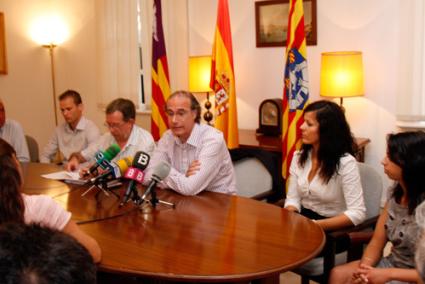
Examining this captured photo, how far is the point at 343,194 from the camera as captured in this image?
246cm

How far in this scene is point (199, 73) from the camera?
4.27 metres

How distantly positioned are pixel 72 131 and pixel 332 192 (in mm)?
2238

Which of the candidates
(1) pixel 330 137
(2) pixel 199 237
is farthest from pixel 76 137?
(2) pixel 199 237

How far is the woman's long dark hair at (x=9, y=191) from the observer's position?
1.55 m

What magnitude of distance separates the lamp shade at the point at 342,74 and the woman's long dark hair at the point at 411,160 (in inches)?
60.1

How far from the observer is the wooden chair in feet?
7.13

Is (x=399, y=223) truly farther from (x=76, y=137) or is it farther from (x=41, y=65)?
(x=41, y=65)

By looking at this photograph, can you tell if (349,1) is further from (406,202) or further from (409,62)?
(406,202)

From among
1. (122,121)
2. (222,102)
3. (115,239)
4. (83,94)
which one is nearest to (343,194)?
(115,239)

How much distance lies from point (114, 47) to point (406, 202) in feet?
12.5

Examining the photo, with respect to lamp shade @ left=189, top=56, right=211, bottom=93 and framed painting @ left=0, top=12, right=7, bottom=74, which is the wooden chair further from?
framed painting @ left=0, top=12, right=7, bottom=74

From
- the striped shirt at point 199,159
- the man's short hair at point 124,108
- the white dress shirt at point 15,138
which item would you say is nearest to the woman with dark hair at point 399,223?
the striped shirt at point 199,159

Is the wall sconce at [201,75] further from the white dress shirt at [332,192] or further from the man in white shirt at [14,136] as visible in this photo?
the white dress shirt at [332,192]

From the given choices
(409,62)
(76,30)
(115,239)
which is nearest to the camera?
(115,239)
